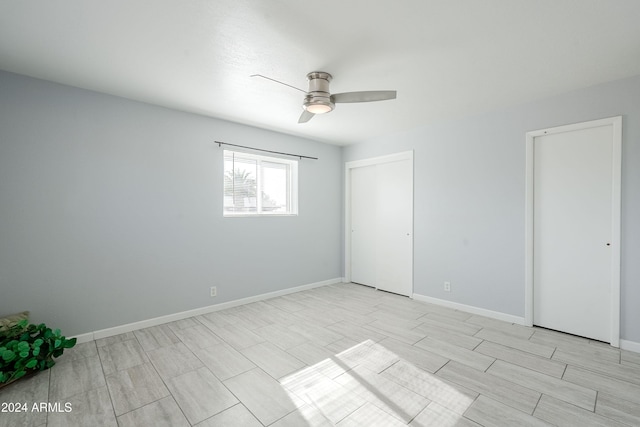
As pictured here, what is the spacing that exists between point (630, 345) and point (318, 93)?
3.62m

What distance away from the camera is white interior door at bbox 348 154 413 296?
14.2 feet

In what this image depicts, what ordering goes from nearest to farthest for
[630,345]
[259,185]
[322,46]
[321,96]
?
1. [322,46]
2. [321,96]
3. [630,345]
4. [259,185]

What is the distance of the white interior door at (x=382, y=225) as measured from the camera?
432 cm

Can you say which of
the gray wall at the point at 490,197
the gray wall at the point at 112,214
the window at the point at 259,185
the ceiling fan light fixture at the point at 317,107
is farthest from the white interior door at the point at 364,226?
the ceiling fan light fixture at the point at 317,107

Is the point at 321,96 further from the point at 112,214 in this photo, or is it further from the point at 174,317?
the point at 174,317

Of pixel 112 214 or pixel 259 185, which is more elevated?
pixel 259 185

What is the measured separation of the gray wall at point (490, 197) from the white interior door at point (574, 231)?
0.44 ft

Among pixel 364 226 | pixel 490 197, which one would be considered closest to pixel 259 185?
pixel 364 226

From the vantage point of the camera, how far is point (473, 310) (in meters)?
3.58

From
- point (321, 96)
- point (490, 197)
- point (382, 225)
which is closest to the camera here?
point (321, 96)

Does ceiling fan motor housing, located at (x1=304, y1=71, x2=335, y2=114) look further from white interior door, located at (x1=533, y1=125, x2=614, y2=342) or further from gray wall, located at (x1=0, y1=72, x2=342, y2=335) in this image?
white interior door, located at (x1=533, y1=125, x2=614, y2=342)

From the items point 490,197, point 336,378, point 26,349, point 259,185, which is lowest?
point 336,378

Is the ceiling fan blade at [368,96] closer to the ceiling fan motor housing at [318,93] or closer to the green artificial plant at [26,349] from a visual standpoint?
the ceiling fan motor housing at [318,93]

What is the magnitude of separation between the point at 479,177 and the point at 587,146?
1010mm
